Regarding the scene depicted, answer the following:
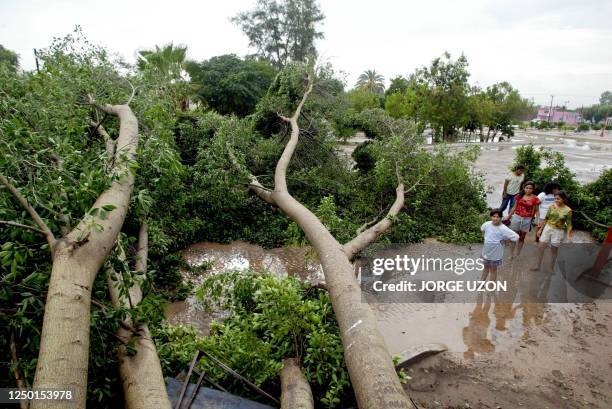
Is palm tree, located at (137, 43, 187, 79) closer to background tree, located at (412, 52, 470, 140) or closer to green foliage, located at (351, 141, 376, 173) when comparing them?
green foliage, located at (351, 141, 376, 173)

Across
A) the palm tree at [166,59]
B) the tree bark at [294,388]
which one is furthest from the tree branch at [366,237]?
the palm tree at [166,59]

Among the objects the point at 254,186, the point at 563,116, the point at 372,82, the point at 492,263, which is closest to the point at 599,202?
the point at 492,263

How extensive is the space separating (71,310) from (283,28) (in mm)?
31180

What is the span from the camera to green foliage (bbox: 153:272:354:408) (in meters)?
3.30

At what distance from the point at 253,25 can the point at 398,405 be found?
31.7 meters

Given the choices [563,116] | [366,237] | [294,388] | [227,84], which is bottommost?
[294,388]

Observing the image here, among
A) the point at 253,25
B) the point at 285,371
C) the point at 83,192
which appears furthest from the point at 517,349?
the point at 253,25

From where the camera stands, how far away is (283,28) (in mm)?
30125

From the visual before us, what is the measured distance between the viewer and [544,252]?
6.27 meters

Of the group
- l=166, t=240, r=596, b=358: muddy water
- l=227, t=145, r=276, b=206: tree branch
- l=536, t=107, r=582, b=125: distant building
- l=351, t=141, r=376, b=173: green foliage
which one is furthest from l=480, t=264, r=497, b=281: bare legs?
l=536, t=107, r=582, b=125: distant building

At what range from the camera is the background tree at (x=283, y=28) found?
29.6 m

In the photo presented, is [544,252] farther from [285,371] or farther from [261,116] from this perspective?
[261,116]

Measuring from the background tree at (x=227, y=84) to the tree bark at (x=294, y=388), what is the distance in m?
15.5

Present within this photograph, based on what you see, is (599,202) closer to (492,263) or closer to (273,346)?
(492,263)
